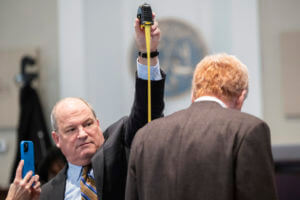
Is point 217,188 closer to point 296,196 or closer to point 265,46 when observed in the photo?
point 296,196

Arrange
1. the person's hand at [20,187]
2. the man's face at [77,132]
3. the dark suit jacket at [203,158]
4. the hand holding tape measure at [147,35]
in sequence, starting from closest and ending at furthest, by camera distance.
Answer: the dark suit jacket at [203,158] → the hand holding tape measure at [147,35] → the person's hand at [20,187] → the man's face at [77,132]

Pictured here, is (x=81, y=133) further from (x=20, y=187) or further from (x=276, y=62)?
(x=276, y=62)

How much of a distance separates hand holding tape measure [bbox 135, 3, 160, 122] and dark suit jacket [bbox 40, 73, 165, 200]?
91mm

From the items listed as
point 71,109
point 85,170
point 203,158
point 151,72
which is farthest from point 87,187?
point 203,158

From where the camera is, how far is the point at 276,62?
145 inches

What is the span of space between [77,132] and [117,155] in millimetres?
176

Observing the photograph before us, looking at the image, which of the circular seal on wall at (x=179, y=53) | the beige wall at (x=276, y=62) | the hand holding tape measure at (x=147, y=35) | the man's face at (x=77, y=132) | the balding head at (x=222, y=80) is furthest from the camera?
the circular seal on wall at (x=179, y=53)

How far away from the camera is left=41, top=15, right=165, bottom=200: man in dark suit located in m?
1.76

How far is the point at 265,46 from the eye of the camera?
3.68 meters

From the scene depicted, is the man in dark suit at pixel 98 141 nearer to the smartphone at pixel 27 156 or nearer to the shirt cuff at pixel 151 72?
the shirt cuff at pixel 151 72

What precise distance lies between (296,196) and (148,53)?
0.68 metres

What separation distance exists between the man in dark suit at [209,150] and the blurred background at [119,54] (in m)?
2.15

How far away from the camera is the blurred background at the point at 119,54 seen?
365 centimetres

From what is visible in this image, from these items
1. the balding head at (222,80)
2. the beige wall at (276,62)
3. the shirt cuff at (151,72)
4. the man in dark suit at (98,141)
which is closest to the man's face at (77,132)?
the man in dark suit at (98,141)
